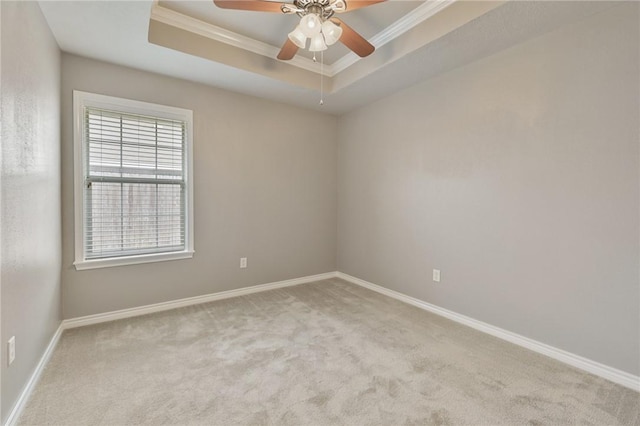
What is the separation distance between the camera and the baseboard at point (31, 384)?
4.94 ft

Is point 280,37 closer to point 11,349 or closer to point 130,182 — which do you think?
point 130,182

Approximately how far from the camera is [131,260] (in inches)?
113

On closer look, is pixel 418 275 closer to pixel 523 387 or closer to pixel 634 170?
pixel 523 387

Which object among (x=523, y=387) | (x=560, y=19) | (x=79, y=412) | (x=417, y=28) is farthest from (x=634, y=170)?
(x=79, y=412)

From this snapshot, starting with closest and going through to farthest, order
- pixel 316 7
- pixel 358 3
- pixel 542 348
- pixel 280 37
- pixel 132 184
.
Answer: pixel 358 3
pixel 316 7
pixel 542 348
pixel 280 37
pixel 132 184

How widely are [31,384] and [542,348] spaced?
11.4 ft

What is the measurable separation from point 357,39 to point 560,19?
1419 mm

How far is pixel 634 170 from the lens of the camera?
73.0 inches

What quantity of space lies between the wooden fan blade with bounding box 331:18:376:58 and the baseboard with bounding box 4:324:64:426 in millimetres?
2913

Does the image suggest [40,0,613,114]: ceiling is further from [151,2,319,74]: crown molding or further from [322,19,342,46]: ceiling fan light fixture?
[322,19,342,46]: ceiling fan light fixture

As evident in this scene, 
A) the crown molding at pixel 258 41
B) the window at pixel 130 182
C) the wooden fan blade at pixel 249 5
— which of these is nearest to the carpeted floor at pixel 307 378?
the window at pixel 130 182

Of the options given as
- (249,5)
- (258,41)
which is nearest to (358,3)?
(249,5)

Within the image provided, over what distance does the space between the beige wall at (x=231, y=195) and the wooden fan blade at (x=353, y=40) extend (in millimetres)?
1701

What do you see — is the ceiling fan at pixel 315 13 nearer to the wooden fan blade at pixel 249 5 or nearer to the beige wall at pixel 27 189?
the wooden fan blade at pixel 249 5
